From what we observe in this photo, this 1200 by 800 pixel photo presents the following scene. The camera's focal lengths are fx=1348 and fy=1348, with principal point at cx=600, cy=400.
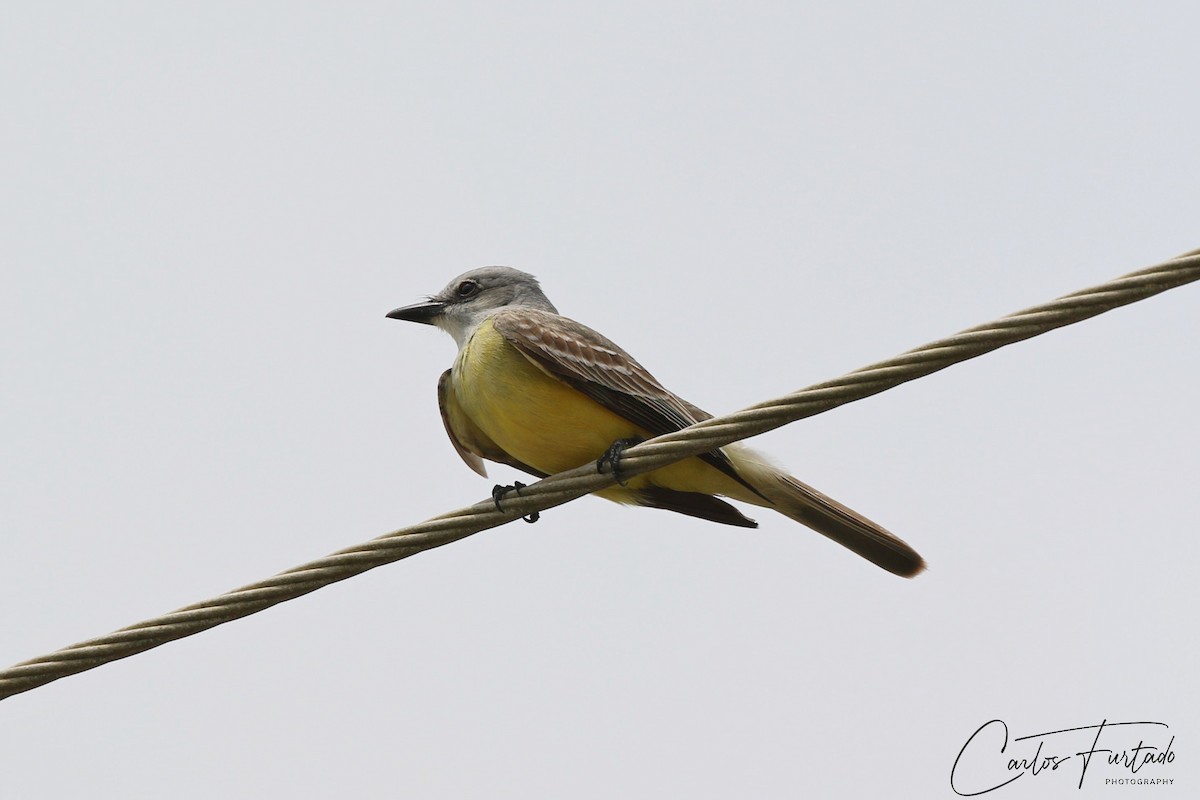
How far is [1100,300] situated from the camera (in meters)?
3.82

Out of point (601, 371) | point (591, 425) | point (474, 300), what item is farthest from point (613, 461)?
point (474, 300)

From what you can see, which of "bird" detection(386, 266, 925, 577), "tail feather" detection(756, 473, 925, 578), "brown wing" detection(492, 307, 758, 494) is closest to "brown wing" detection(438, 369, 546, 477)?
"bird" detection(386, 266, 925, 577)

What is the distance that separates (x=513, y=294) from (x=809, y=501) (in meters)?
2.36

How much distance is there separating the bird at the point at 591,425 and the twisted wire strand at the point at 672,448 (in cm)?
99

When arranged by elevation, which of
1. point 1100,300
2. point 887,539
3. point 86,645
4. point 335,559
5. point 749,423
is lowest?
point 86,645

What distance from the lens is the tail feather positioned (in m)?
6.78

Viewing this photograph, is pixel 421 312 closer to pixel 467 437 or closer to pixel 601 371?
pixel 467 437

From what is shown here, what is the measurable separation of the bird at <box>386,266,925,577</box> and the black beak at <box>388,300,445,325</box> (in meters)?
1.03

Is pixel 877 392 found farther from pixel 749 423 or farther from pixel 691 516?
pixel 691 516

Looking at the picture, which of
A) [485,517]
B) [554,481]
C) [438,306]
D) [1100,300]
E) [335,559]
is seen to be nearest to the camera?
[1100,300]

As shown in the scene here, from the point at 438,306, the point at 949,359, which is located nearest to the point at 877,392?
the point at 949,359

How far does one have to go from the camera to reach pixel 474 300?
8008 mm

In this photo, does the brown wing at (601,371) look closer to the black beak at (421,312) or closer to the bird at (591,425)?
the bird at (591,425)

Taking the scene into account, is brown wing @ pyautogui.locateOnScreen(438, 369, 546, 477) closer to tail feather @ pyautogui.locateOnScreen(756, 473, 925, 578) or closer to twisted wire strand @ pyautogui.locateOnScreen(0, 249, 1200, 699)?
tail feather @ pyautogui.locateOnScreen(756, 473, 925, 578)
